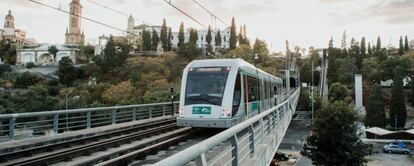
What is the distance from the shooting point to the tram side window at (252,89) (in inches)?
603

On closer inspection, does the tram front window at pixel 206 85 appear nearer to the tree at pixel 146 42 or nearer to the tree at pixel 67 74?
the tree at pixel 67 74

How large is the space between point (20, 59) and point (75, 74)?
52127mm

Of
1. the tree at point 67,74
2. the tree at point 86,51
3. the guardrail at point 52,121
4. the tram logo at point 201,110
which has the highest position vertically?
the tree at point 86,51

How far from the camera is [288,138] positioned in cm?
5741

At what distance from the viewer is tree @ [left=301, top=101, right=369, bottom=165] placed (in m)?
29.5

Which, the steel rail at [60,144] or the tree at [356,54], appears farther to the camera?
the tree at [356,54]

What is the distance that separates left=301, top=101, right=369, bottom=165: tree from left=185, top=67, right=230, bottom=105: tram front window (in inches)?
758

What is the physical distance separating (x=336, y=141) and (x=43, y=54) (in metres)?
135

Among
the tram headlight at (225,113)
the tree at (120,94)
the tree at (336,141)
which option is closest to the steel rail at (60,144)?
the tram headlight at (225,113)

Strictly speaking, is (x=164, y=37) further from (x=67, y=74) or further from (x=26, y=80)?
(x=26, y=80)

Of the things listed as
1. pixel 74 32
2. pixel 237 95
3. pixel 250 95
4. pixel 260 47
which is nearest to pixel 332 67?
Result: pixel 260 47

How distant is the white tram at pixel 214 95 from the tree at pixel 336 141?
698 inches

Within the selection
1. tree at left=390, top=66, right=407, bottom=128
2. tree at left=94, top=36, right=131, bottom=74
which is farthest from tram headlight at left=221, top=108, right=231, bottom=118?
tree at left=94, top=36, right=131, bottom=74

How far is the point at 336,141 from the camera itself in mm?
30203
